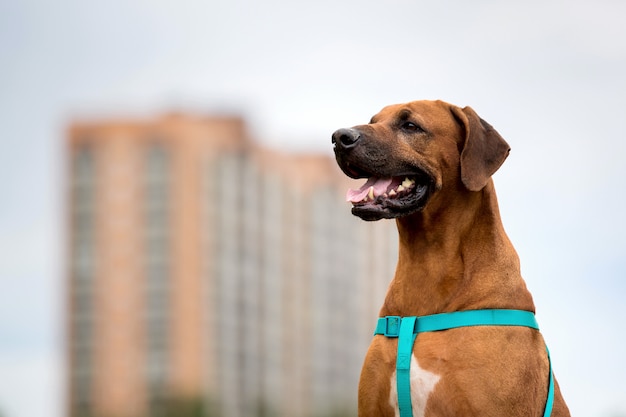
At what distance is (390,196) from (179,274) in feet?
398

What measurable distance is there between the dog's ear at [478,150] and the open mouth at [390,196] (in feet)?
0.83

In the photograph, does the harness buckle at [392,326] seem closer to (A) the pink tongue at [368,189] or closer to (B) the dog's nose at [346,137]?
(A) the pink tongue at [368,189]

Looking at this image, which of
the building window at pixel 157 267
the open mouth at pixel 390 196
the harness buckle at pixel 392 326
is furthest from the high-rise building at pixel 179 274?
the open mouth at pixel 390 196

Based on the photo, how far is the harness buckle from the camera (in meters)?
7.48

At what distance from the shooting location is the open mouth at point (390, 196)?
724 centimetres

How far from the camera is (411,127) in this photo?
24.6ft

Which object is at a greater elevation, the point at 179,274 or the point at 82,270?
the point at 179,274

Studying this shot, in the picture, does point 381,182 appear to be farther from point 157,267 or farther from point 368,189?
point 157,267

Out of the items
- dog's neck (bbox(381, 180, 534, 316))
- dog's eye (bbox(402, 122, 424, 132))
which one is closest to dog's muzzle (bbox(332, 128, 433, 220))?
dog's neck (bbox(381, 180, 534, 316))

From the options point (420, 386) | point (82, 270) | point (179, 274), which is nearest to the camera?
point (420, 386)

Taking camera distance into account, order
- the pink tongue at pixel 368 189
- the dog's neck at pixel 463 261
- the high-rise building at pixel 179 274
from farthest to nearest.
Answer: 1. the high-rise building at pixel 179 274
2. the dog's neck at pixel 463 261
3. the pink tongue at pixel 368 189

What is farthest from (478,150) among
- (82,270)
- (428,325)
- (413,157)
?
(82,270)

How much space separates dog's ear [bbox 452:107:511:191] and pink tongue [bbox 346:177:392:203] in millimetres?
450

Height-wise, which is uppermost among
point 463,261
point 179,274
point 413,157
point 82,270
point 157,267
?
point 413,157
